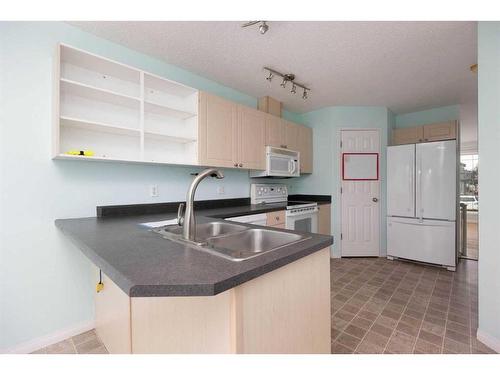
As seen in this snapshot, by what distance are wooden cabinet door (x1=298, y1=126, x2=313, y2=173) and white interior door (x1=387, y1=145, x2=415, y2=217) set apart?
1.15m

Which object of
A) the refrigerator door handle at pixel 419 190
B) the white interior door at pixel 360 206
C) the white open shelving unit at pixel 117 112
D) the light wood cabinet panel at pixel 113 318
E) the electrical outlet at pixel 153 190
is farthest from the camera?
the white interior door at pixel 360 206

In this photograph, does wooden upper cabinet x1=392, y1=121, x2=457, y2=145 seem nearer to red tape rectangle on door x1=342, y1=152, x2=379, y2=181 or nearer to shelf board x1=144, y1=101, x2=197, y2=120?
red tape rectangle on door x1=342, y1=152, x2=379, y2=181

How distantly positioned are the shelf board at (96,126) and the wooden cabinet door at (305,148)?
2.43 m

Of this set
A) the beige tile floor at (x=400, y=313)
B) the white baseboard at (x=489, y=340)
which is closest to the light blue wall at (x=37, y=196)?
the beige tile floor at (x=400, y=313)

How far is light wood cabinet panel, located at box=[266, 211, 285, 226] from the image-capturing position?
2656mm

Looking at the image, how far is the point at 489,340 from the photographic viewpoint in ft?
5.17

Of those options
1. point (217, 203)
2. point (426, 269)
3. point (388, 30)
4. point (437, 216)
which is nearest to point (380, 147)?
point (437, 216)

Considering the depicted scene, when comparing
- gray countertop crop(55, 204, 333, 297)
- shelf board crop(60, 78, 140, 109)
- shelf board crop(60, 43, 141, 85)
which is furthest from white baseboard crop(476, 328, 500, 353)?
shelf board crop(60, 43, 141, 85)

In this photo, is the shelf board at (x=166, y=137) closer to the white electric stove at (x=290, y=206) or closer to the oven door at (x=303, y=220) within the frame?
the white electric stove at (x=290, y=206)

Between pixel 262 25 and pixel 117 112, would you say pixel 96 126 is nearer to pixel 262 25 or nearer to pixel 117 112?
pixel 117 112

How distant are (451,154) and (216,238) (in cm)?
334

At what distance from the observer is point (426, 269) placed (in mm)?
3043

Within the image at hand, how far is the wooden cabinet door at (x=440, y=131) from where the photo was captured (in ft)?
10.8

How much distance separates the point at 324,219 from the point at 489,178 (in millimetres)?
2095
